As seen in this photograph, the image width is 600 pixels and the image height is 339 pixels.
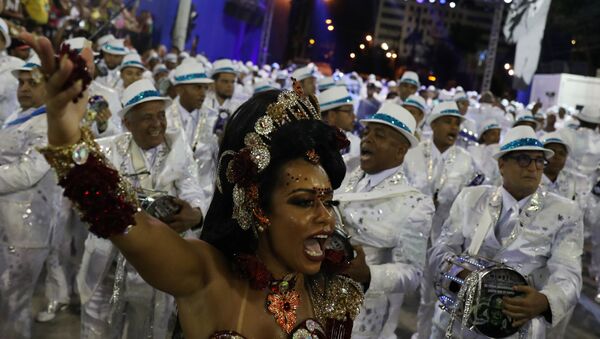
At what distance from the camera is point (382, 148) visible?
4.12 m

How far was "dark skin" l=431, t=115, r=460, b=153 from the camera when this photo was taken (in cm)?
765

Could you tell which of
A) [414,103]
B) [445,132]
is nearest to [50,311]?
[445,132]

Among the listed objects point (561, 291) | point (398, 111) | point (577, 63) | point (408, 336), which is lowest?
point (408, 336)

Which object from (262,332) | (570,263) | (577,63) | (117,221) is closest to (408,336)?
(570,263)

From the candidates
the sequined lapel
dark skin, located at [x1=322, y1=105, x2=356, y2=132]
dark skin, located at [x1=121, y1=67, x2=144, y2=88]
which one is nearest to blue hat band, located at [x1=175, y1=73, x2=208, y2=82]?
dark skin, located at [x1=121, y1=67, x2=144, y2=88]

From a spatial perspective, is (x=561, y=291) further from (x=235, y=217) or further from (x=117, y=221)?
(x=117, y=221)

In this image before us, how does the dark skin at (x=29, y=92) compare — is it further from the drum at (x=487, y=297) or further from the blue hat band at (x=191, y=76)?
the drum at (x=487, y=297)

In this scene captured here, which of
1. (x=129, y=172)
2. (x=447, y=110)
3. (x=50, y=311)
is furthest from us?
(x=447, y=110)

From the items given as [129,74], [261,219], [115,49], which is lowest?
[261,219]

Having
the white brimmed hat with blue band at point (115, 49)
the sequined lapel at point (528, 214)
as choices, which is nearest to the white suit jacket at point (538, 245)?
the sequined lapel at point (528, 214)

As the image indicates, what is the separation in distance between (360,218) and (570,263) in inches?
48.0

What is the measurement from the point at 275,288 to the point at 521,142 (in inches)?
98.7

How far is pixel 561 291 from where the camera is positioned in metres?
3.64

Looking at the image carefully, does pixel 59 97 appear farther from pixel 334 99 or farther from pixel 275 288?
pixel 334 99
